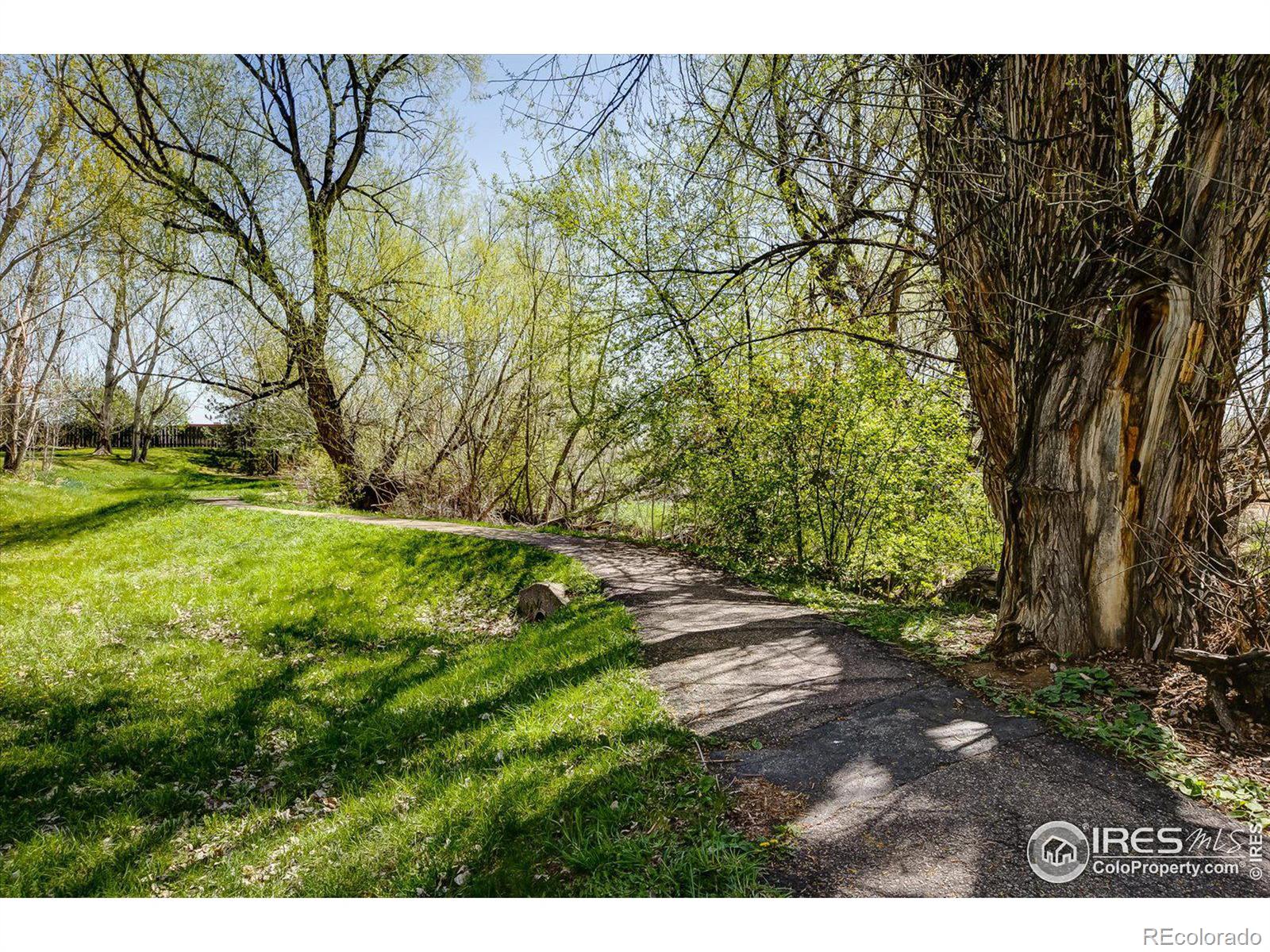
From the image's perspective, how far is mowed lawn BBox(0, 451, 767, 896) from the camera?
2.75m

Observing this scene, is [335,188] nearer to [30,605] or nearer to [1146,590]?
[30,605]

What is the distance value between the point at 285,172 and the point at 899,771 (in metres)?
16.7

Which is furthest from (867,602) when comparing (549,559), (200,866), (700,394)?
(200,866)

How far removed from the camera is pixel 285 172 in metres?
14.1

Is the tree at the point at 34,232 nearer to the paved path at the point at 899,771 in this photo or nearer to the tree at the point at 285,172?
the tree at the point at 285,172

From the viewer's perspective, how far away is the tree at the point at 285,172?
495 inches

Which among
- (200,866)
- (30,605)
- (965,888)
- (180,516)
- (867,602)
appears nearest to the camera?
(965,888)

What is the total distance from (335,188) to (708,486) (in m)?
12.0

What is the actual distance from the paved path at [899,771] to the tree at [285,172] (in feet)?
39.4

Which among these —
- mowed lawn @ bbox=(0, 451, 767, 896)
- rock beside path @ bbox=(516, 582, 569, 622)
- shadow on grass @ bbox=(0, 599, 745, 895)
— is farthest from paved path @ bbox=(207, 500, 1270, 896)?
rock beside path @ bbox=(516, 582, 569, 622)

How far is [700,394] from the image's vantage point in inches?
356

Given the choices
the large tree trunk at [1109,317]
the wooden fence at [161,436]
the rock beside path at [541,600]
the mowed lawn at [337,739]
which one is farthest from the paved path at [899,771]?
the wooden fence at [161,436]

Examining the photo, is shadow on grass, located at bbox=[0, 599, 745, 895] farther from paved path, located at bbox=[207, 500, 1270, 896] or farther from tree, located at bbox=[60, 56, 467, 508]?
tree, located at bbox=[60, 56, 467, 508]
